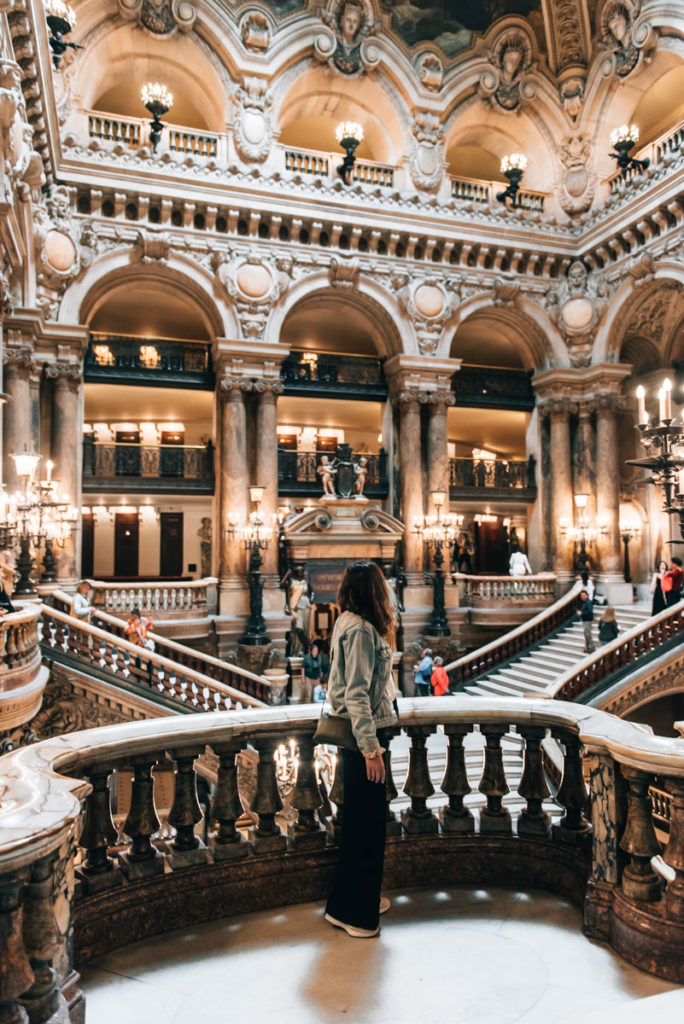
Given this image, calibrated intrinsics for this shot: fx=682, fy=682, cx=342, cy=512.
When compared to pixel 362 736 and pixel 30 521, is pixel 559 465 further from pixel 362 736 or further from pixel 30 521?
pixel 362 736

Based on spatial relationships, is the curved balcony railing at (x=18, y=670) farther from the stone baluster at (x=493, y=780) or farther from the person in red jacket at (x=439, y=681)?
the person in red jacket at (x=439, y=681)

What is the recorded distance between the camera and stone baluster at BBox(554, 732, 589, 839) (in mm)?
3416

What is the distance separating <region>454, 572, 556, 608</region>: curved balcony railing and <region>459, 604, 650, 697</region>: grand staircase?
4.49ft

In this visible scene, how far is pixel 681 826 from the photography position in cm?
269

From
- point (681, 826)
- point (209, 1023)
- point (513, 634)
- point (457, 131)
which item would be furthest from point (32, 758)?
point (457, 131)

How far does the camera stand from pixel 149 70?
18562 millimetres

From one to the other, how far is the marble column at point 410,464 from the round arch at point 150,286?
5091 millimetres

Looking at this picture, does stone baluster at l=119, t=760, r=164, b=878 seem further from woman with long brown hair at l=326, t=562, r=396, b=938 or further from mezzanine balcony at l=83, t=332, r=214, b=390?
mezzanine balcony at l=83, t=332, r=214, b=390

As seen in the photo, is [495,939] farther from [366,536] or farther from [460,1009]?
[366,536]

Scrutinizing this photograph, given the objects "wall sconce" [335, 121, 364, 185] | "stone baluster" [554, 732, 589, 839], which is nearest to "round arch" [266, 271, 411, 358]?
"wall sconce" [335, 121, 364, 185]

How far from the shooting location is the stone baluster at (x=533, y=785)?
3527 millimetres

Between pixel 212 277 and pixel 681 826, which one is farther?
pixel 212 277

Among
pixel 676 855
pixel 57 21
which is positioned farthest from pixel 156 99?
pixel 676 855

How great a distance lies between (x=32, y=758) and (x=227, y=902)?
3.92 ft
